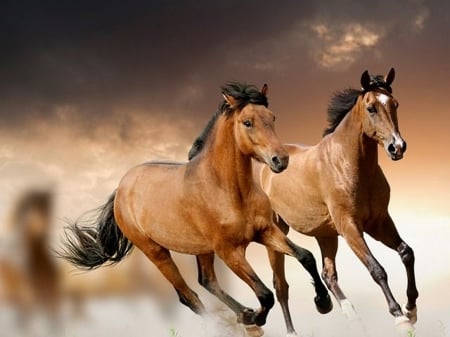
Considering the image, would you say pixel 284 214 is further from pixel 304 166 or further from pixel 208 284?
pixel 208 284

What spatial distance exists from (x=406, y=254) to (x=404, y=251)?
4 cm

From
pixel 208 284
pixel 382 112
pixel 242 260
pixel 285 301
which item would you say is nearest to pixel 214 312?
pixel 208 284

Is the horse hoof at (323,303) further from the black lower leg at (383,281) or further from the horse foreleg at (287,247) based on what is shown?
the black lower leg at (383,281)

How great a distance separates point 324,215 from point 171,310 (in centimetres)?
198

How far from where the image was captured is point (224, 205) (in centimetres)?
705

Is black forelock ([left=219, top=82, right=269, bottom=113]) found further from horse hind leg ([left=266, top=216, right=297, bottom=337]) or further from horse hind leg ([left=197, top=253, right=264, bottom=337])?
horse hind leg ([left=266, top=216, right=297, bottom=337])

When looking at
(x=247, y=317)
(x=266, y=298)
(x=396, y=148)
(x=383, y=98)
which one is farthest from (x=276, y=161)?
(x=383, y=98)

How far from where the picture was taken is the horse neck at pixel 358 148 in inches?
345

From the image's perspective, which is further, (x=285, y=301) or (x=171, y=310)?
(x=285, y=301)

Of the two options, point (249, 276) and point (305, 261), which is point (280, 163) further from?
point (249, 276)

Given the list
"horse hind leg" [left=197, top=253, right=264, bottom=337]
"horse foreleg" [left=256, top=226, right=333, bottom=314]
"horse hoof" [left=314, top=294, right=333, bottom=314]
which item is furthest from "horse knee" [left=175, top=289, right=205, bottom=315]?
"horse foreleg" [left=256, top=226, right=333, bottom=314]

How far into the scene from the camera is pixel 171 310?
27.5ft

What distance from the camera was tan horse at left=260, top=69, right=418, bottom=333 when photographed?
27.8ft

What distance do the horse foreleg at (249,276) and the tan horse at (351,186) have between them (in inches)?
68.5
